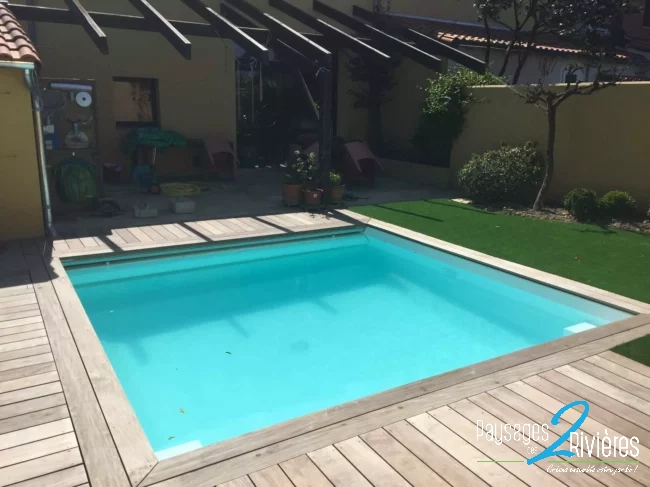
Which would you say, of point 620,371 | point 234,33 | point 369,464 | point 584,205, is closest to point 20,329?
point 369,464

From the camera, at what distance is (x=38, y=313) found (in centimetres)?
469

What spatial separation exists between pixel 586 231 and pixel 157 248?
642 cm

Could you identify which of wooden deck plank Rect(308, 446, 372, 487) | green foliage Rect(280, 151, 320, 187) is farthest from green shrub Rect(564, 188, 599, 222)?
wooden deck plank Rect(308, 446, 372, 487)

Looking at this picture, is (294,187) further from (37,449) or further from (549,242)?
(37,449)

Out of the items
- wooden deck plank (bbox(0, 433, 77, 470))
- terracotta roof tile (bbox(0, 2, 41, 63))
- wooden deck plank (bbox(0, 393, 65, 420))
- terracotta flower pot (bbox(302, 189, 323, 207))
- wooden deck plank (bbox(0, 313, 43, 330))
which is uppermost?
terracotta roof tile (bbox(0, 2, 41, 63))

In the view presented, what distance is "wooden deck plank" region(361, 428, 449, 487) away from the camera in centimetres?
263

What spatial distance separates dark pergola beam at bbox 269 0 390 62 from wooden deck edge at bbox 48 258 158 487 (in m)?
7.90

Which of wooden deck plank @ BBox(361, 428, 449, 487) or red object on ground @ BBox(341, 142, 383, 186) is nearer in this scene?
wooden deck plank @ BBox(361, 428, 449, 487)

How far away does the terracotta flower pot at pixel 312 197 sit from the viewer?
379 inches

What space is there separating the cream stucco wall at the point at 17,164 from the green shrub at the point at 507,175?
24.7 ft

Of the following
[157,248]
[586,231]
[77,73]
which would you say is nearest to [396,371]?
[157,248]

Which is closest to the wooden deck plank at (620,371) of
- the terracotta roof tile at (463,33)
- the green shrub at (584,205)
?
the green shrub at (584,205)

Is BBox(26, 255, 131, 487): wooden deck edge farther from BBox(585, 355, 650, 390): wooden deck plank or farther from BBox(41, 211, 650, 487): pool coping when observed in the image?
BBox(585, 355, 650, 390): wooden deck plank

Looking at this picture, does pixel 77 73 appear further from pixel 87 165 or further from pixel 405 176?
pixel 405 176
